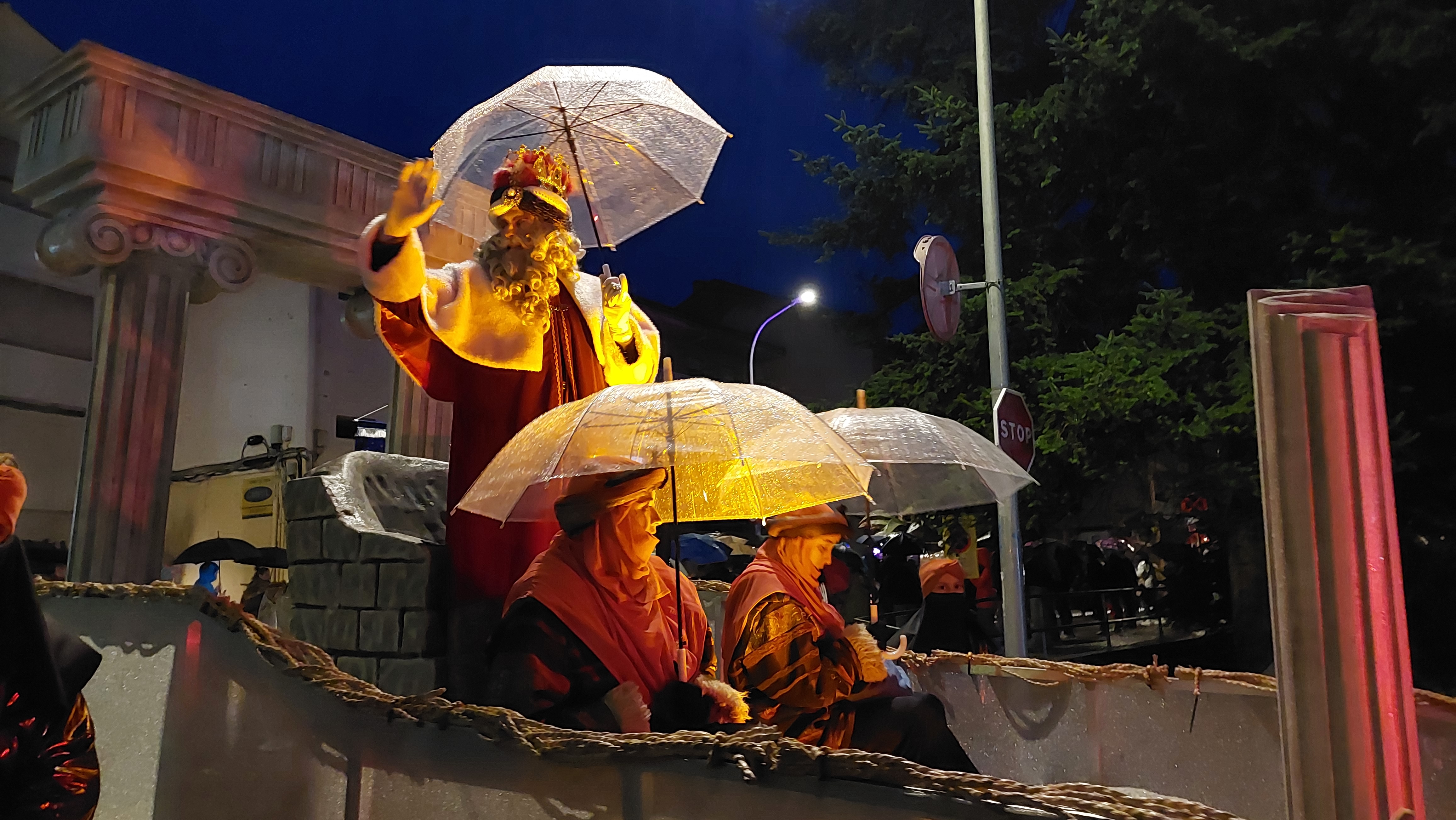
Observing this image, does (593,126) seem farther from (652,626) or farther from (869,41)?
(869,41)

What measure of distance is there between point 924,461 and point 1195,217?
6.07 m

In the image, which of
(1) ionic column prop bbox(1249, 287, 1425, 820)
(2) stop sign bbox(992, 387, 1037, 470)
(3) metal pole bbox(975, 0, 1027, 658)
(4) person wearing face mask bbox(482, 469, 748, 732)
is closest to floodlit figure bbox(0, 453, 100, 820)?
(4) person wearing face mask bbox(482, 469, 748, 732)

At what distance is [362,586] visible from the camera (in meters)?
3.53

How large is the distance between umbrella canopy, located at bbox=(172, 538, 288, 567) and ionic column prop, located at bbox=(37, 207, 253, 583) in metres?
5.41

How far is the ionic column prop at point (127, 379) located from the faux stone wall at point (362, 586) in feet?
5.49

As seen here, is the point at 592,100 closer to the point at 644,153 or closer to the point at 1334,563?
the point at 644,153

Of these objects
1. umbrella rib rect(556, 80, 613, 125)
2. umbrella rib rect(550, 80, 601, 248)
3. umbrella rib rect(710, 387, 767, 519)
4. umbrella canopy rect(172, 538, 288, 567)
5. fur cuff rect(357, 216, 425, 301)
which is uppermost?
umbrella rib rect(556, 80, 613, 125)

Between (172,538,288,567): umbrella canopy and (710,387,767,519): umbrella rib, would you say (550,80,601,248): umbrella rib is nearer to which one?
(710,387,767,519): umbrella rib

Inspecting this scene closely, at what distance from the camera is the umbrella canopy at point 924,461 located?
153 inches

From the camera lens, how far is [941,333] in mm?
6344

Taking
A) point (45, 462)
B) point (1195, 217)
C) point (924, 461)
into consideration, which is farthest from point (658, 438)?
point (1195, 217)

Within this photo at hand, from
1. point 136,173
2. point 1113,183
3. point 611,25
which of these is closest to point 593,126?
point 136,173

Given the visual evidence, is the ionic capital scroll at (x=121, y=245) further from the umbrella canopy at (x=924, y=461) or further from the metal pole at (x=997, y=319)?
the metal pole at (x=997, y=319)

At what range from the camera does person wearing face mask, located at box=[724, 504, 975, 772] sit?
316 cm
